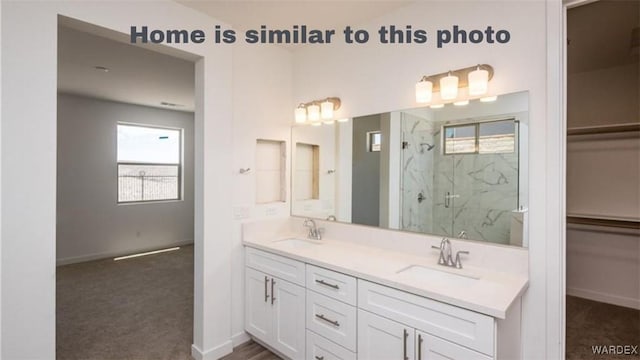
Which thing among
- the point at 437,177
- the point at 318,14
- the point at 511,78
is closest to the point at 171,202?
the point at 318,14

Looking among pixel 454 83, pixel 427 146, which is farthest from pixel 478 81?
pixel 427 146

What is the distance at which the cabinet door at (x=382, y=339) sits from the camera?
1530 millimetres

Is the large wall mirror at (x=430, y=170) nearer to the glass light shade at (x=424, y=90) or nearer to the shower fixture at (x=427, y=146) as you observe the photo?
the shower fixture at (x=427, y=146)

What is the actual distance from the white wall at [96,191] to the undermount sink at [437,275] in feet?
17.1

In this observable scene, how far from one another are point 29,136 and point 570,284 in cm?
498

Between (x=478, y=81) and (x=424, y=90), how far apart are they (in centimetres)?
32

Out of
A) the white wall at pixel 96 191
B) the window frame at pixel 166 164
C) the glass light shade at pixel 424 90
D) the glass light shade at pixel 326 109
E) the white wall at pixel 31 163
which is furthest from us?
the window frame at pixel 166 164

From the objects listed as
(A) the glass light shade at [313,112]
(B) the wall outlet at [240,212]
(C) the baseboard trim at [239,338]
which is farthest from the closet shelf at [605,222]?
(C) the baseboard trim at [239,338]

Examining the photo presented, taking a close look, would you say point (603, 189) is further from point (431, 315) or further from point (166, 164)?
point (166, 164)

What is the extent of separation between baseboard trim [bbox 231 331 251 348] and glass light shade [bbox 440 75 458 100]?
94.6 inches

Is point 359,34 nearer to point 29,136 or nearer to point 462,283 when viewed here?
point 462,283

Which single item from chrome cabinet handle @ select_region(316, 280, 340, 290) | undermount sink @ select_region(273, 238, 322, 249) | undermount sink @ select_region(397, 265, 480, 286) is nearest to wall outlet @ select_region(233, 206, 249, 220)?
undermount sink @ select_region(273, 238, 322, 249)

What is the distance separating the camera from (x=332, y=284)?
189cm

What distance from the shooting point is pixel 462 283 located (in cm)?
171
